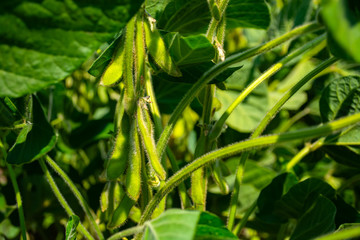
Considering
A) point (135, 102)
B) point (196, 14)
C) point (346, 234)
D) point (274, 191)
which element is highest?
point (196, 14)

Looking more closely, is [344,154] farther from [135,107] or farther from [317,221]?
[135,107]

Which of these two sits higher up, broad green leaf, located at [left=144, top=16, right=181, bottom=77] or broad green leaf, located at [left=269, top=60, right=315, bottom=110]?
broad green leaf, located at [left=144, top=16, right=181, bottom=77]

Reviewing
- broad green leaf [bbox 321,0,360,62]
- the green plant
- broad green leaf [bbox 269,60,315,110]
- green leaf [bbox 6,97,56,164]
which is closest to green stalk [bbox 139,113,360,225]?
the green plant

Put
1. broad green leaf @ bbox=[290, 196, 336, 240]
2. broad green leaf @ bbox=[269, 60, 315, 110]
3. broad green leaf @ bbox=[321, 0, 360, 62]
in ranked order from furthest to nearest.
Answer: broad green leaf @ bbox=[269, 60, 315, 110] → broad green leaf @ bbox=[290, 196, 336, 240] → broad green leaf @ bbox=[321, 0, 360, 62]

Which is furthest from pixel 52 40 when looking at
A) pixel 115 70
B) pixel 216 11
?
pixel 216 11

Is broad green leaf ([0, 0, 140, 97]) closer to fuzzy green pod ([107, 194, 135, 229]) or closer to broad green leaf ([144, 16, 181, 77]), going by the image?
broad green leaf ([144, 16, 181, 77])

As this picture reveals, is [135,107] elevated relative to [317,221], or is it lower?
elevated
